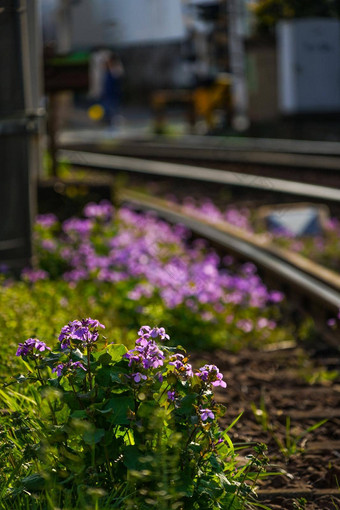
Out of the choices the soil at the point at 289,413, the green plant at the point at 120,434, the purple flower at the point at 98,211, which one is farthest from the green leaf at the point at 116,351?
the purple flower at the point at 98,211

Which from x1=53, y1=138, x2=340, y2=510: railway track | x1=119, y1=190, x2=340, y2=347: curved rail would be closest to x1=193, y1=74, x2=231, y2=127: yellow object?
x1=53, y1=138, x2=340, y2=510: railway track

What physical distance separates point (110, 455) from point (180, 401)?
236 millimetres

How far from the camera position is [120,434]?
2.81m

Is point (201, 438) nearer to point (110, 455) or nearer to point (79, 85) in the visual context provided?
point (110, 455)

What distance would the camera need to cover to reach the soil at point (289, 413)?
10.6ft

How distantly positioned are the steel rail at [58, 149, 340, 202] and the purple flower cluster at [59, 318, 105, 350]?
6701 millimetres

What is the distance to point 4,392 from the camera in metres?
3.16

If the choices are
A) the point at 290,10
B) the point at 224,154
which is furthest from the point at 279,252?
the point at 290,10

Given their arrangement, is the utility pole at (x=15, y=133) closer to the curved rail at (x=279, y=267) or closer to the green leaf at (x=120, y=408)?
the curved rail at (x=279, y=267)

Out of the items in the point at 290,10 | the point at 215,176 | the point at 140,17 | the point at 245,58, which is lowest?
the point at 215,176

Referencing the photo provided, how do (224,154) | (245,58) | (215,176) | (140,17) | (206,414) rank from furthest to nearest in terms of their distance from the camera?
(140,17) → (245,58) → (224,154) → (215,176) → (206,414)

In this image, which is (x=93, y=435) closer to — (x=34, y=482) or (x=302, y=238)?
(x=34, y=482)

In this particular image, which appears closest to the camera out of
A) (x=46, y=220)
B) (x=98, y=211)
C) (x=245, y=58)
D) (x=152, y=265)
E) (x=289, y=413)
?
(x=289, y=413)

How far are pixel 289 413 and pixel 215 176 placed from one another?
355 inches
